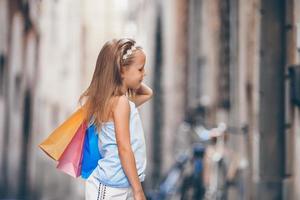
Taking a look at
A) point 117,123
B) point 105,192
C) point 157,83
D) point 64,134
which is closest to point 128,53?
point 117,123

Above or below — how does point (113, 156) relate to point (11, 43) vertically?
below

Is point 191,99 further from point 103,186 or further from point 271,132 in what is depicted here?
point 103,186

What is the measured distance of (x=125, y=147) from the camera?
362 centimetres

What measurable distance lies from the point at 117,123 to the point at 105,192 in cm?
29

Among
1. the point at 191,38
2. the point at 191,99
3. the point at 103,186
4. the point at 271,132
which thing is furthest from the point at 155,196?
the point at 103,186

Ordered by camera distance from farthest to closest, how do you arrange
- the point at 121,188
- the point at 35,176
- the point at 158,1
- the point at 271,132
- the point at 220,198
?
1. the point at 158,1
2. the point at 35,176
3. the point at 220,198
4. the point at 271,132
5. the point at 121,188

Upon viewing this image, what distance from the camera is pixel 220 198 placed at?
760 cm

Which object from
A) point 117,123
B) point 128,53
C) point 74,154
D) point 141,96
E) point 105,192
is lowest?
point 105,192

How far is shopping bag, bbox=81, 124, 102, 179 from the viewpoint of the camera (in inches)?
149

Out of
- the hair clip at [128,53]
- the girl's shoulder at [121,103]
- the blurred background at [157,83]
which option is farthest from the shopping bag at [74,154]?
the blurred background at [157,83]

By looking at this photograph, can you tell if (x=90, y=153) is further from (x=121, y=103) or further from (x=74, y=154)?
(x=121, y=103)

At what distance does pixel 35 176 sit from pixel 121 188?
14.7 ft

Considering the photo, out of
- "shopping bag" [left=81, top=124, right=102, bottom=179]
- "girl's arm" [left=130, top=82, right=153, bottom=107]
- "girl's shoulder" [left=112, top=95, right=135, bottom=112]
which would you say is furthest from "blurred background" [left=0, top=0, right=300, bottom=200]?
"girl's shoulder" [left=112, top=95, right=135, bottom=112]

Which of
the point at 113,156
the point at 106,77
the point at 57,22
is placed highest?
the point at 57,22
